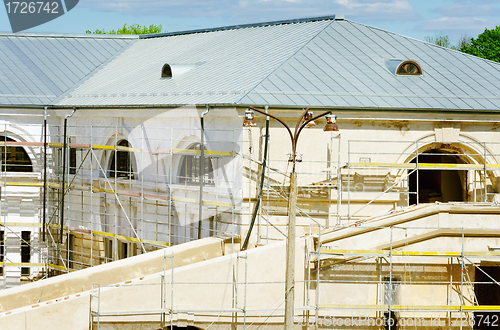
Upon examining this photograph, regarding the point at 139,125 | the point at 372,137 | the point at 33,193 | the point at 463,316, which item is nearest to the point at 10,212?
the point at 33,193

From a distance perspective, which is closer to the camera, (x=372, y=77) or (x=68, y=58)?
(x=372, y=77)

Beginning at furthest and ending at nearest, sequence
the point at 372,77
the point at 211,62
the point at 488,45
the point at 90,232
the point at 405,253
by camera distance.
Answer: the point at 488,45 < the point at 90,232 < the point at 211,62 < the point at 372,77 < the point at 405,253

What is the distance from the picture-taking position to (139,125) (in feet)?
85.7

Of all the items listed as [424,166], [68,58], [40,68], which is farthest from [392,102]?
[68,58]

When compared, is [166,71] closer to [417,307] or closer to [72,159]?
[72,159]

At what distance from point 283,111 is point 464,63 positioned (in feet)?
25.2

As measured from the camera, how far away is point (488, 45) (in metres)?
61.5

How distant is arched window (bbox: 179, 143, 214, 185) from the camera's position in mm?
24250

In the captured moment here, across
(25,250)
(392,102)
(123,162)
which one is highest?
(392,102)

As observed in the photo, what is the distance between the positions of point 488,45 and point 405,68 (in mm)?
40591

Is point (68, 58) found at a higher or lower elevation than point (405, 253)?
higher

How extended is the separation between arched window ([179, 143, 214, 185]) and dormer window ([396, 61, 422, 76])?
6.85 meters

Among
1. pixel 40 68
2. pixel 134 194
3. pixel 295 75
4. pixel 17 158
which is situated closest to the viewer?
pixel 295 75

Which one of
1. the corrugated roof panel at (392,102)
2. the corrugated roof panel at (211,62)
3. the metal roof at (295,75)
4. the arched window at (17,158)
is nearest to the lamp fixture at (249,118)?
the metal roof at (295,75)
